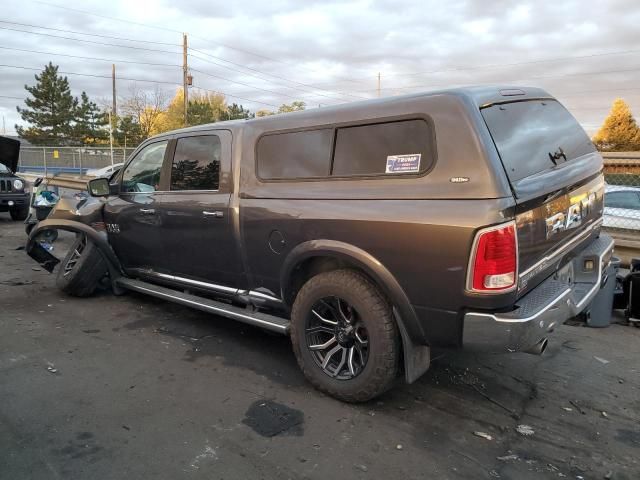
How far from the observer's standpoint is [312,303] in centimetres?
347

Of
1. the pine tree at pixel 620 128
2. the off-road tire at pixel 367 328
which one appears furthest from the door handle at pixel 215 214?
the pine tree at pixel 620 128

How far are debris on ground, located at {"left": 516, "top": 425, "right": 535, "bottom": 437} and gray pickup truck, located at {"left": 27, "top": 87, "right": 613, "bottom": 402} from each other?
0.53 meters

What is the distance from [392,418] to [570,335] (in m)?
2.53

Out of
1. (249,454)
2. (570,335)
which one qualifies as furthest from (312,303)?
(570,335)

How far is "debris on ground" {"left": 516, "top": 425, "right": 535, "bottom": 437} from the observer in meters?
3.04

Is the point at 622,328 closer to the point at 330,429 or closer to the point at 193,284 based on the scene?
the point at 330,429

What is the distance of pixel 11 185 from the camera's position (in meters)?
12.1

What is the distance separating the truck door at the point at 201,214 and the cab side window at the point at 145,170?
228 mm

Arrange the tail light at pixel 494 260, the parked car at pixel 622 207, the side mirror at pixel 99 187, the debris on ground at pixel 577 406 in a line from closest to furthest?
the tail light at pixel 494 260 → the debris on ground at pixel 577 406 → the side mirror at pixel 99 187 → the parked car at pixel 622 207

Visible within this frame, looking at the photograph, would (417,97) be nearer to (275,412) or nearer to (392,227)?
(392,227)

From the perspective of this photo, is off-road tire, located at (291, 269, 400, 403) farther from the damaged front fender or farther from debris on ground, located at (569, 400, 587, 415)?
the damaged front fender

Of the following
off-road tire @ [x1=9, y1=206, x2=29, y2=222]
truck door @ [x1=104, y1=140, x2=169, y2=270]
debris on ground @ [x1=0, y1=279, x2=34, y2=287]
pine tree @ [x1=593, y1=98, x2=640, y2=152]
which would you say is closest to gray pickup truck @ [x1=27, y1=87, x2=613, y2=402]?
truck door @ [x1=104, y1=140, x2=169, y2=270]

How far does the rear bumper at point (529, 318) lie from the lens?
2.72m

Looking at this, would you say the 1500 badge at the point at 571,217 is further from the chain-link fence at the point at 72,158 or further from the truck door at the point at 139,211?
the chain-link fence at the point at 72,158
